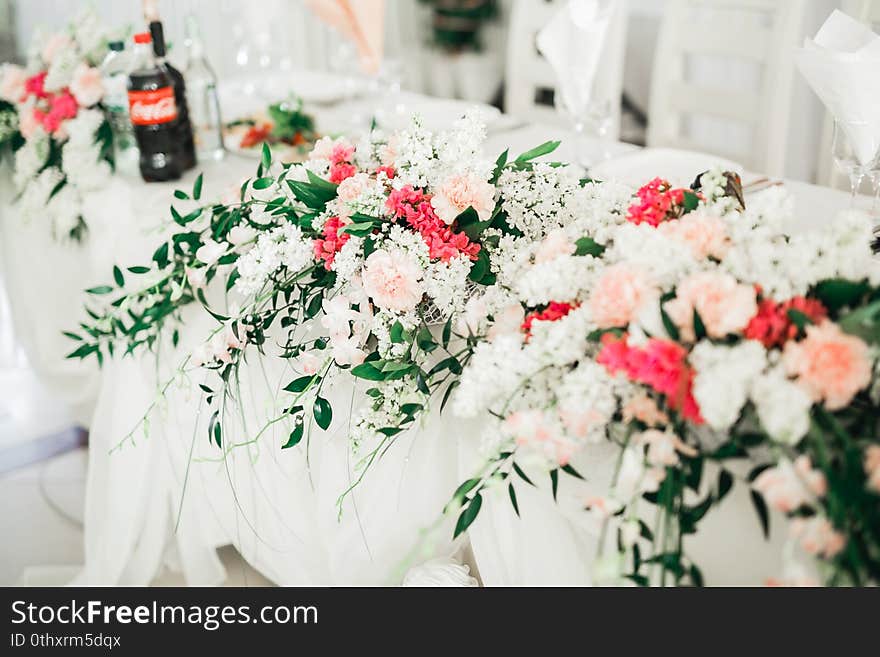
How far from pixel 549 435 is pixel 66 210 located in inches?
50.7

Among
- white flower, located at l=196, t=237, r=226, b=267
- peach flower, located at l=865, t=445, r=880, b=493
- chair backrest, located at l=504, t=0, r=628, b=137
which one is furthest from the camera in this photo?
chair backrest, located at l=504, t=0, r=628, b=137

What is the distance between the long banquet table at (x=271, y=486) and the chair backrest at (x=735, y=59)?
0.47m

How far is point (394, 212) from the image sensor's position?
2.90ft

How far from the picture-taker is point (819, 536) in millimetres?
544

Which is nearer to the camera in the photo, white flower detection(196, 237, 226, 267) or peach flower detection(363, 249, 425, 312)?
peach flower detection(363, 249, 425, 312)

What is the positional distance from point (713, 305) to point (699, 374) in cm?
6

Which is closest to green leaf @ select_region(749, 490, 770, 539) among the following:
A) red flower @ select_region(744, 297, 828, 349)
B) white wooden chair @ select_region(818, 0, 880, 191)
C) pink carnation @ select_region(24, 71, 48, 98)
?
red flower @ select_region(744, 297, 828, 349)

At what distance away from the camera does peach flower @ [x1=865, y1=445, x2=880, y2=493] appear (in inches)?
21.4

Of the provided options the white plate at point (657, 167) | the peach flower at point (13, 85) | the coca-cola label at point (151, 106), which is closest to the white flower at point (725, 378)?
the white plate at point (657, 167)

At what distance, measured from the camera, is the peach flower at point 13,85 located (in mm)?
1661

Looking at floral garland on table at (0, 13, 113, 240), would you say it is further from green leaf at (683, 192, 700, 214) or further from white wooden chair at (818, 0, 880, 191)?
white wooden chair at (818, 0, 880, 191)

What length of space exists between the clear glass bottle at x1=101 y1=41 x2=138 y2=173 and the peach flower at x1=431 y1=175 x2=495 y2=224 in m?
0.96
